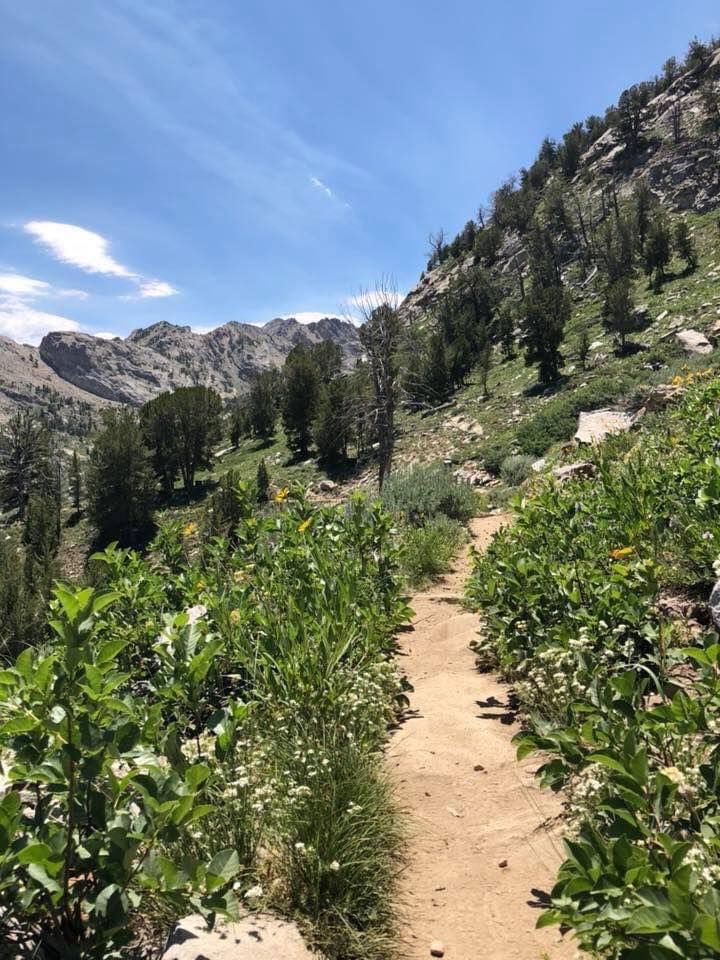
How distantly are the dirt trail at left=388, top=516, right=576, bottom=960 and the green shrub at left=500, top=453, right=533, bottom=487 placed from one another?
35.9ft

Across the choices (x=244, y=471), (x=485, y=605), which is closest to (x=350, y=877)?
(x=485, y=605)

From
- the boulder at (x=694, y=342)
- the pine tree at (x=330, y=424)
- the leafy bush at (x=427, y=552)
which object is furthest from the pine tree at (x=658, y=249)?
the leafy bush at (x=427, y=552)

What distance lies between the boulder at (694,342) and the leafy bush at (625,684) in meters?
15.4

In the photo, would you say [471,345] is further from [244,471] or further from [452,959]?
[452,959]

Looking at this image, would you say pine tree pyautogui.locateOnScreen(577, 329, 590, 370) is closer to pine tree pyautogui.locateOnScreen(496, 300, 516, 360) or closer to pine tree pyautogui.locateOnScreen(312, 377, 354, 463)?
pine tree pyautogui.locateOnScreen(496, 300, 516, 360)

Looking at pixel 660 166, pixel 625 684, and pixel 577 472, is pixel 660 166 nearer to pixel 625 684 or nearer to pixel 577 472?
pixel 577 472

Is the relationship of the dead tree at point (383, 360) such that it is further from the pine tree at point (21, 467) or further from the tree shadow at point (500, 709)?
the pine tree at point (21, 467)

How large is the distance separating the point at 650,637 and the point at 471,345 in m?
44.2

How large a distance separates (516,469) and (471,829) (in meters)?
13.3

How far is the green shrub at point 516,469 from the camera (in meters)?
14.5

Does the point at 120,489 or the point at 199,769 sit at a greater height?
the point at 199,769

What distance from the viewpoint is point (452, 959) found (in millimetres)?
1872

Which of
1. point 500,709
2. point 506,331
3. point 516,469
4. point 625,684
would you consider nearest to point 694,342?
point 516,469

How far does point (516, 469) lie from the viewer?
15.1 meters
